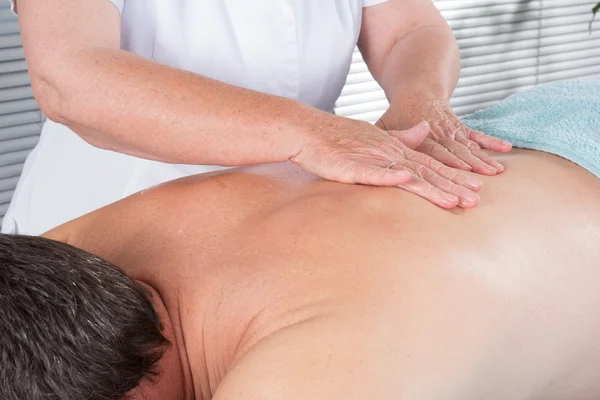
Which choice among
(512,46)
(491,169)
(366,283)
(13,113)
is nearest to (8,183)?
(13,113)

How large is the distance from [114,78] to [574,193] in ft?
2.50

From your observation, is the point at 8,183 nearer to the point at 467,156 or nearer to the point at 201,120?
the point at 201,120

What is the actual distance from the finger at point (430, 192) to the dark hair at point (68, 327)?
431mm

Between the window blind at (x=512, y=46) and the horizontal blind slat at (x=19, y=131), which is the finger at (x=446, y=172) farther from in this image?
the window blind at (x=512, y=46)

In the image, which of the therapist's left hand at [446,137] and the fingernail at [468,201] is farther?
the therapist's left hand at [446,137]

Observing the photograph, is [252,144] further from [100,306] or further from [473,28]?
[473,28]

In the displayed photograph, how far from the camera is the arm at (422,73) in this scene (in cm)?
137

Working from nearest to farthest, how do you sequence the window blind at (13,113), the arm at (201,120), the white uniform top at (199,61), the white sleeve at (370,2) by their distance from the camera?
the arm at (201,120)
the white uniform top at (199,61)
the white sleeve at (370,2)
the window blind at (13,113)

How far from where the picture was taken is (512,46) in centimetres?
438

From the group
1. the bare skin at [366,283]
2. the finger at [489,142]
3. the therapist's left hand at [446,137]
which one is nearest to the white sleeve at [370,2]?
the therapist's left hand at [446,137]

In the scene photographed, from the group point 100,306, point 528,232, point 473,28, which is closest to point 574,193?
point 528,232

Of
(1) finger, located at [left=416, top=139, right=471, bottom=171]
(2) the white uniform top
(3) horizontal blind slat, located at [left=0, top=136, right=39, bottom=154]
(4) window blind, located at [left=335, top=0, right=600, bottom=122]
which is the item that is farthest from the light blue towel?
(4) window blind, located at [left=335, top=0, right=600, bottom=122]

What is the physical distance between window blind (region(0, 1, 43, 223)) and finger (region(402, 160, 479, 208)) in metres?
2.11

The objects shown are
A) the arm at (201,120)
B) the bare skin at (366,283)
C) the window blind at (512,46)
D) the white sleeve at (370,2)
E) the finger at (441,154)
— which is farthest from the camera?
the window blind at (512,46)
